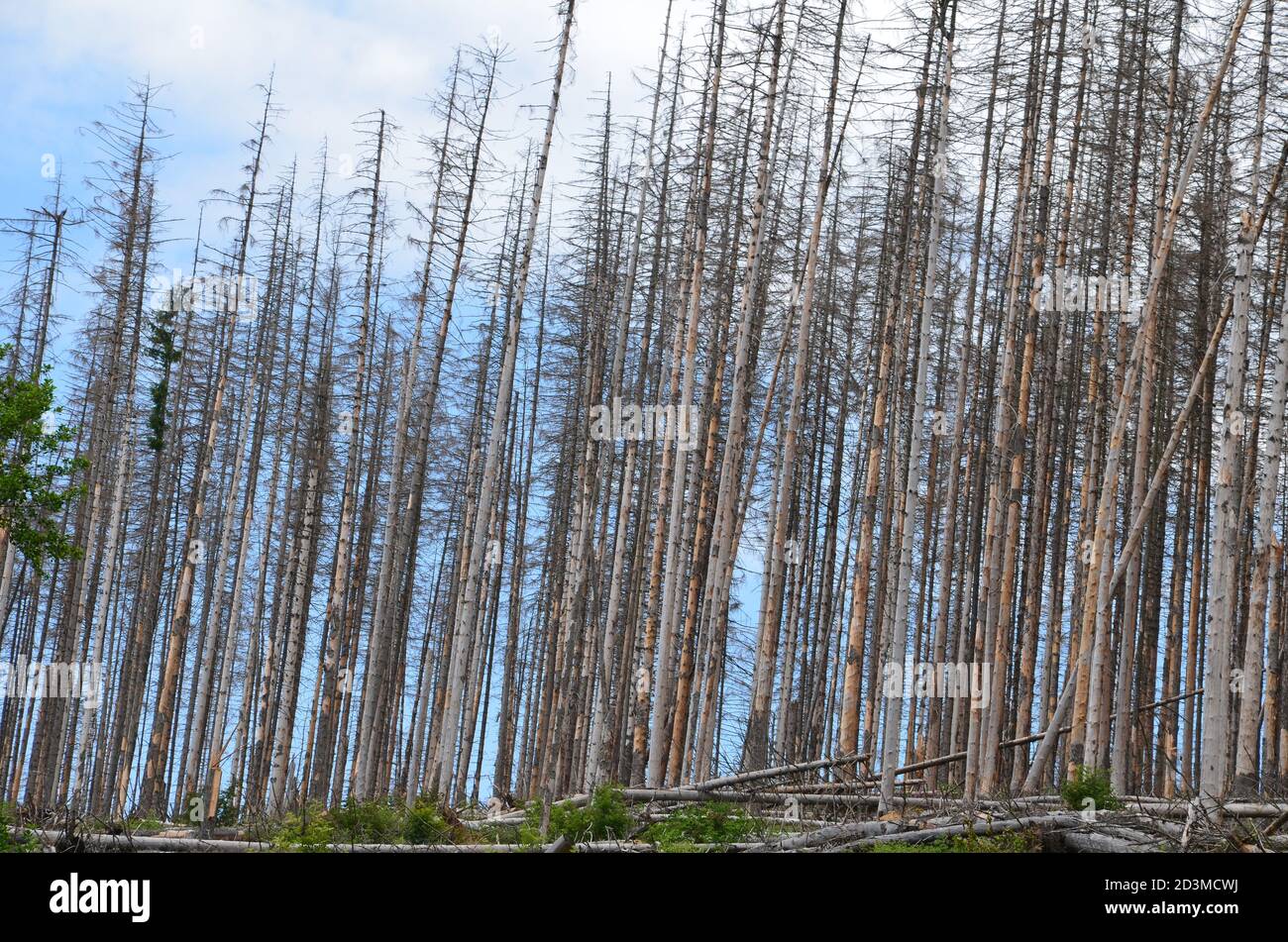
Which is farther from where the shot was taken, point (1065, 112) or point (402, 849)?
point (1065, 112)

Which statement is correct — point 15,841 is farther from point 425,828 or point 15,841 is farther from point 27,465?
point 27,465

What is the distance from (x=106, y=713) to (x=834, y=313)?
21000 mm

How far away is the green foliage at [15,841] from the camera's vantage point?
8352 millimetres

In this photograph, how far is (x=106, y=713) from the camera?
89.5ft

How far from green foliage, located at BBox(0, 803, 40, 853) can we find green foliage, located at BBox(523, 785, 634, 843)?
398cm

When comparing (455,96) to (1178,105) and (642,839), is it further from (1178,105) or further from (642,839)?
(642,839)

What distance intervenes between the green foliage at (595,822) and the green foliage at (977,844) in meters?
2.29

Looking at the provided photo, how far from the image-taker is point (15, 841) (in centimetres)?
882

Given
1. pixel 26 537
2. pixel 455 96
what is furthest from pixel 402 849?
pixel 455 96

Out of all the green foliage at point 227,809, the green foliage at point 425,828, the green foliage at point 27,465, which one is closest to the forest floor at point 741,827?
the green foliage at point 425,828

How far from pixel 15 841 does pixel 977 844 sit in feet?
25.0

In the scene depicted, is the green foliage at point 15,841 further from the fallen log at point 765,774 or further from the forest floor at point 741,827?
the fallen log at point 765,774

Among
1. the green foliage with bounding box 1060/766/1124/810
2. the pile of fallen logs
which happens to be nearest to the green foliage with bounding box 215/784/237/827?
the pile of fallen logs
